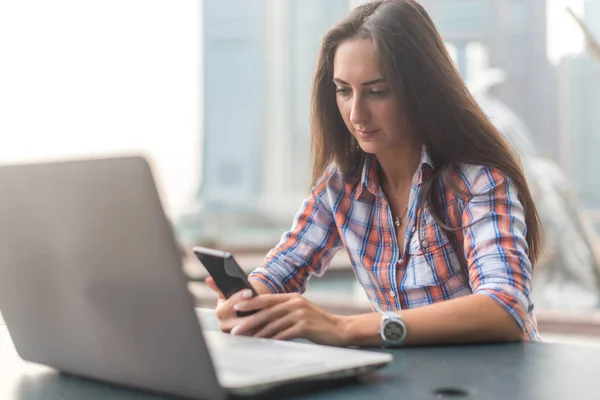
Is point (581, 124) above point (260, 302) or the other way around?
the other way around

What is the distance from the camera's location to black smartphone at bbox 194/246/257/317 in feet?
3.17

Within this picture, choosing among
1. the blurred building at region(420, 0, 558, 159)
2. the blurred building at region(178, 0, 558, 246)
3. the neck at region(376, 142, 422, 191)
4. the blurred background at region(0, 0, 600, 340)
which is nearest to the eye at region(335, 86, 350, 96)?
the neck at region(376, 142, 422, 191)

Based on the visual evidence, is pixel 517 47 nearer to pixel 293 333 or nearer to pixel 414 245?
pixel 414 245

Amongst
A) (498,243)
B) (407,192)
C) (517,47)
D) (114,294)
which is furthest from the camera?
(517,47)

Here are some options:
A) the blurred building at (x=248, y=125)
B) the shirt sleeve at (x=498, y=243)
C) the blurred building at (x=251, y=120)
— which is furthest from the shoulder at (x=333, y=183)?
the blurred building at (x=248, y=125)

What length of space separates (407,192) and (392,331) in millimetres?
477

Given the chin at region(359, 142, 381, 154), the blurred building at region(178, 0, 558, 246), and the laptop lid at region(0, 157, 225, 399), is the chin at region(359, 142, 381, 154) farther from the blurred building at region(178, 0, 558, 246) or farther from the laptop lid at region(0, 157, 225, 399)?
the blurred building at region(178, 0, 558, 246)

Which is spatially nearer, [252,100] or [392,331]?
[392,331]

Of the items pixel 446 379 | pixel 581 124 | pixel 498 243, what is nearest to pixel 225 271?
pixel 446 379

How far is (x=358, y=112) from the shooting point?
4.40 feet

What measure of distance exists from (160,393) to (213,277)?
37 centimetres

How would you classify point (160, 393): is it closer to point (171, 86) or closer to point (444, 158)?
point (444, 158)

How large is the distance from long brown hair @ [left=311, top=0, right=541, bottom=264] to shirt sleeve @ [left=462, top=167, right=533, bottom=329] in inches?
1.7

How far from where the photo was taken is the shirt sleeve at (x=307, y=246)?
1460mm
